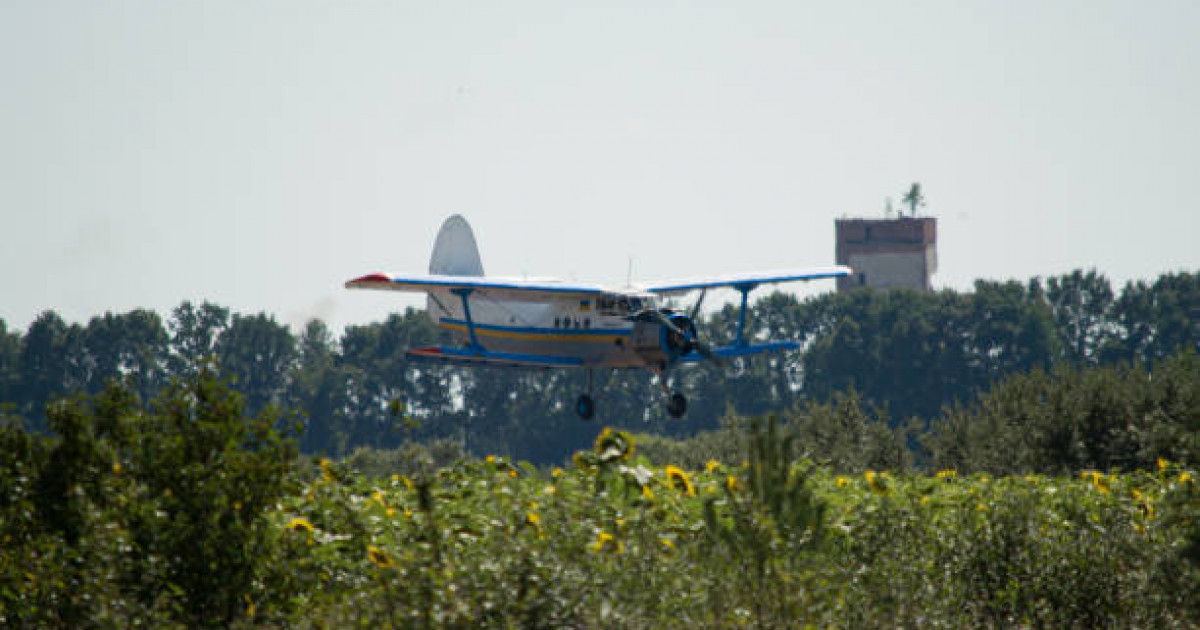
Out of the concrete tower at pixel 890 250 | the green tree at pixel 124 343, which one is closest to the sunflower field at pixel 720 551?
the green tree at pixel 124 343

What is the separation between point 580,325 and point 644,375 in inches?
3273

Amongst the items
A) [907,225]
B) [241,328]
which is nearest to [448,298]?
[241,328]

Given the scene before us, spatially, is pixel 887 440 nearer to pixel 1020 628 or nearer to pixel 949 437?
pixel 949 437

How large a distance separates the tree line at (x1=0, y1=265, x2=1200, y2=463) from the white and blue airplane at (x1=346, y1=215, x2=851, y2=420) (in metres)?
78.3

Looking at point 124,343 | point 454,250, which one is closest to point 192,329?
point 124,343

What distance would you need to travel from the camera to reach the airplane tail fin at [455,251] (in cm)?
5319

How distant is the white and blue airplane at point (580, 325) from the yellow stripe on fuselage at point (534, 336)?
3cm

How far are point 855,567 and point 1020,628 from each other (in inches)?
61.5

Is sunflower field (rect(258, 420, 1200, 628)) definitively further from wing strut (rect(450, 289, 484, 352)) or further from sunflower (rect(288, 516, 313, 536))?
wing strut (rect(450, 289, 484, 352))

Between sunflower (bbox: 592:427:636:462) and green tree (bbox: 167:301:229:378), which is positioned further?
green tree (bbox: 167:301:229:378)

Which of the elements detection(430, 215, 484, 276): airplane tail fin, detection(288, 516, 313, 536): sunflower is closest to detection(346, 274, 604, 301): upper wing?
detection(430, 215, 484, 276): airplane tail fin

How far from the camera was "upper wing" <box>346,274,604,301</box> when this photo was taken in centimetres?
3609

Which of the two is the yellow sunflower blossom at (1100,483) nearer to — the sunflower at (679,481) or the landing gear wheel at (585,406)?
the sunflower at (679,481)

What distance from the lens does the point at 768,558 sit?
11.2m
